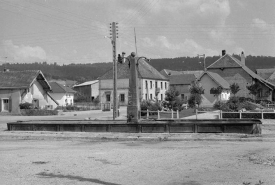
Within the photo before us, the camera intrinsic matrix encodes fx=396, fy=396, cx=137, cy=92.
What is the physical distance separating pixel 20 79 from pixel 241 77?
43.4 m

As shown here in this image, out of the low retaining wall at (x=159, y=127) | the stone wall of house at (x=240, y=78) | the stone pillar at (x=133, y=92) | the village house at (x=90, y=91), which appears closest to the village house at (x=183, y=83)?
the stone wall of house at (x=240, y=78)

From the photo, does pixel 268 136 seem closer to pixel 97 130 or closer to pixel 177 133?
pixel 177 133

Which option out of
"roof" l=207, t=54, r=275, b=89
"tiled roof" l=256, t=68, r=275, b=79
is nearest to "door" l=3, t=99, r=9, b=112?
"roof" l=207, t=54, r=275, b=89

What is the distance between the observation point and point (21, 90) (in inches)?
1906

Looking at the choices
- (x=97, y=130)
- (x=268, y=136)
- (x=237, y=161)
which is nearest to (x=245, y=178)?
(x=237, y=161)

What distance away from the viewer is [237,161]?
452 inches

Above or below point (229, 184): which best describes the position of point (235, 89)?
above

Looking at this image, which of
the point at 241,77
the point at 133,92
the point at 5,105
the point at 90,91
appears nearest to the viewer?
the point at 133,92

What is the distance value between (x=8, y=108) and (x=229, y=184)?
142ft

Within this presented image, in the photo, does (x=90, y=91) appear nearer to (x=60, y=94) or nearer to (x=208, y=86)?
(x=60, y=94)

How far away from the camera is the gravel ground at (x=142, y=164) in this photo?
9094mm

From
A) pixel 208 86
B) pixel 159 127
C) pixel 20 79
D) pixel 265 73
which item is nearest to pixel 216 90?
pixel 208 86

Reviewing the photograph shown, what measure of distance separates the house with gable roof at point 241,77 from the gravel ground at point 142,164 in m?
61.0

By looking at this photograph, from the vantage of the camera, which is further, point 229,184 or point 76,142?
point 76,142
